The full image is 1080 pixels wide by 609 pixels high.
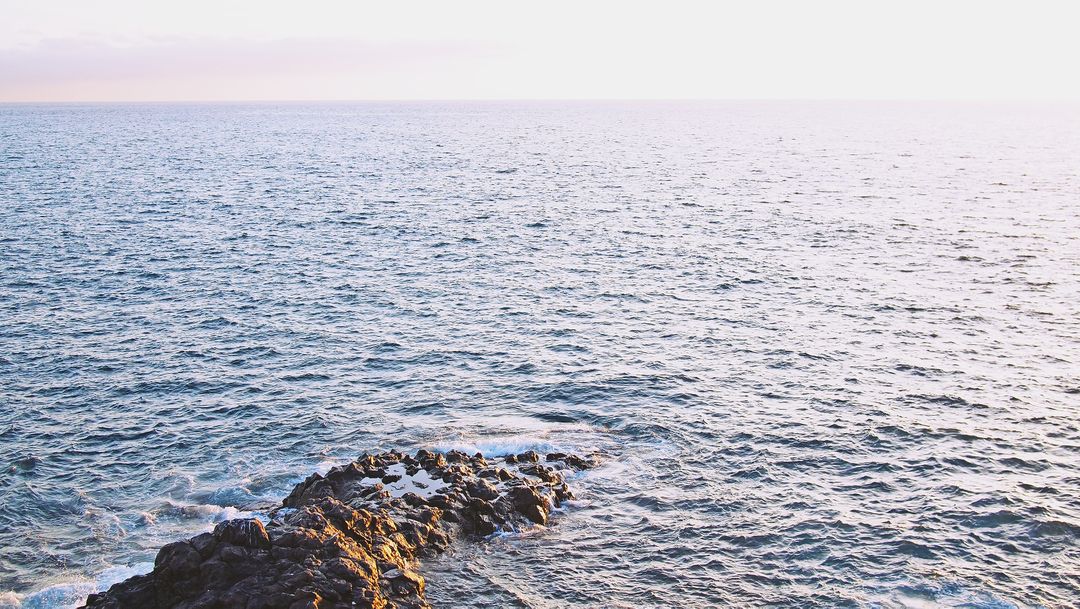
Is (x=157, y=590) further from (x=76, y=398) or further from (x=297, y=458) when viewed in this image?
(x=76, y=398)

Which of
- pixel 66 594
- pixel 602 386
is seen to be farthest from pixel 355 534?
pixel 602 386

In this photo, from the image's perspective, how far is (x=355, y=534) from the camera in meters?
29.2

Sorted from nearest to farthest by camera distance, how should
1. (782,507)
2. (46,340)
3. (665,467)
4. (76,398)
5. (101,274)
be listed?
(782,507), (665,467), (76,398), (46,340), (101,274)

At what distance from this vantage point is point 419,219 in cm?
9669

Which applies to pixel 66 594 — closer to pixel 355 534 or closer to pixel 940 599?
pixel 355 534

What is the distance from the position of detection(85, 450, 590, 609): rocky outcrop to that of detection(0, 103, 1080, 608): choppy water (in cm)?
152

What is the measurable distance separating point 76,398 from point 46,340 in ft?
33.8

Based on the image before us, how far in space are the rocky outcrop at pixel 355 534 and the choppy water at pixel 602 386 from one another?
4.98 ft

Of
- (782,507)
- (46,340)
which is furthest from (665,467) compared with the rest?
(46,340)

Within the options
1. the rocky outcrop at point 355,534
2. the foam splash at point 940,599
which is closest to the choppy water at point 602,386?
the foam splash at point 940,599

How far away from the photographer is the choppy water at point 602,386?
30969 millimetres

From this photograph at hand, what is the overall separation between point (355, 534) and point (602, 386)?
2037 cm

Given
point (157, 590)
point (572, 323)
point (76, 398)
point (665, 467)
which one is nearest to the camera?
point (157, 590)

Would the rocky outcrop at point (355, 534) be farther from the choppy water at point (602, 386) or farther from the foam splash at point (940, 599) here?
the foam splash at point (940, 599)
